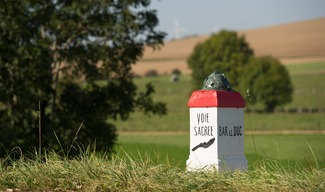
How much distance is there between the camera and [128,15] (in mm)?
29453

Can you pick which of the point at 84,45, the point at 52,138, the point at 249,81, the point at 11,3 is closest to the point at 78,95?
the point at 84,45

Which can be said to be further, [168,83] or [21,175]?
[168,83]

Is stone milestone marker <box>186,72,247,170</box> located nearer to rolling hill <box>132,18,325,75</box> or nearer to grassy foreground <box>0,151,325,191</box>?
grassy foreground <box>0,151,325,191</box>

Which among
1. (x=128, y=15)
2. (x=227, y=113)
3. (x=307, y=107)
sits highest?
(x=128, y=15)

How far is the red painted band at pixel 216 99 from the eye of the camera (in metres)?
10.2

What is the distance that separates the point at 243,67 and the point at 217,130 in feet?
309

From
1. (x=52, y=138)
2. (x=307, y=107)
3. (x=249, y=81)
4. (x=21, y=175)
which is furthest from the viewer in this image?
(x=249, y=81)

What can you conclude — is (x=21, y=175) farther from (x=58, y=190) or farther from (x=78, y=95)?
(x=78, y=95)

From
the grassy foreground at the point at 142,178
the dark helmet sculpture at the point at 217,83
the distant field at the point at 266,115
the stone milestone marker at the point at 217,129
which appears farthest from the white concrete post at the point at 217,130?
the distant field at the point at 266,115

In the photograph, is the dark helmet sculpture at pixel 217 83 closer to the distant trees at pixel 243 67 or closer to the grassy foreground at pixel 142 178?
the grassy foreground at pixel 142 178

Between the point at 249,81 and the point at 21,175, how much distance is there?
3603 inches

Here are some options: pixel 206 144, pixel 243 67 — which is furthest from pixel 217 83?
pixel 243 67

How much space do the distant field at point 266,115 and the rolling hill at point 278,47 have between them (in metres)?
1.82

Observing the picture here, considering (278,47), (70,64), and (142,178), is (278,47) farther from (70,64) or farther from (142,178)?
(142,178)
